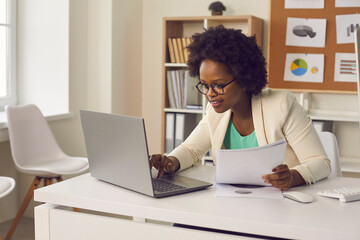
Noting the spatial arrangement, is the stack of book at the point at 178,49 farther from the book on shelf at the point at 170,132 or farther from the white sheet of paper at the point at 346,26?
the white sheet of paper at the point at 346,26

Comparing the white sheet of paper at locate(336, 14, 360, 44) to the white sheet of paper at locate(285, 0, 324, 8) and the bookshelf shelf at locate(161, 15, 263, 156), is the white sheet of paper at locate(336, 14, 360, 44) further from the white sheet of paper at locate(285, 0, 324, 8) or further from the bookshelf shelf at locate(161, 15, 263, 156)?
the bookshelf shelf at locate(161, 15, 263, 156)

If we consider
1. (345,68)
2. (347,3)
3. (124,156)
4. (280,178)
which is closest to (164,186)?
(124,156)

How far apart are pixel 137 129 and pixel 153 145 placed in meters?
3.04

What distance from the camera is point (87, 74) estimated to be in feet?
13.9

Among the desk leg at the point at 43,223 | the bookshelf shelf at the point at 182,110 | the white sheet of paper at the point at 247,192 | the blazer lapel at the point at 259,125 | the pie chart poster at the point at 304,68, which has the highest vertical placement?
the pie chart poster at the point at 304,68

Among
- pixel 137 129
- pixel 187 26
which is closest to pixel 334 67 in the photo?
pixel 187 26

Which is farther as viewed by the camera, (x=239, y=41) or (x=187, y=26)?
(x=187, y=26)

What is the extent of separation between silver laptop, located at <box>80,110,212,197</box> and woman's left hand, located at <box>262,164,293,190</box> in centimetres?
20

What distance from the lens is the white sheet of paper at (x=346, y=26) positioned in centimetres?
383

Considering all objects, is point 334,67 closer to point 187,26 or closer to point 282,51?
point 282,51

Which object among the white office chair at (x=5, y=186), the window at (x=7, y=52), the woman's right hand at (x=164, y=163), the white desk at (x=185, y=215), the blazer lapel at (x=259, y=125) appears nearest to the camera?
the white desk at (x=185, y=215)

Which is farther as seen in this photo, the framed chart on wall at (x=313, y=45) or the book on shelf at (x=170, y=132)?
the book on shelf at (x=170, y=132)

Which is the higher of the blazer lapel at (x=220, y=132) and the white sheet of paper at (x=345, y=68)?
the white sheet of paper at (x=345, y=68)

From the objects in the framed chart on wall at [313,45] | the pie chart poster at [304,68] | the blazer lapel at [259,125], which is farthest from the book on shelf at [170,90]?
the blazer lapel at [259,125]
